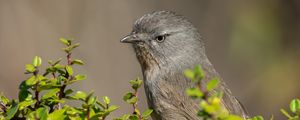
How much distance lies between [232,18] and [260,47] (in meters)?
0.86

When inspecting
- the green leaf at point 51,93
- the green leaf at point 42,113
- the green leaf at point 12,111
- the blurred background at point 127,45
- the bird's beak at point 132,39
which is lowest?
the blurred background at point 127,45

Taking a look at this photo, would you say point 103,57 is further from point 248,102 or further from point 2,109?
point 2,109

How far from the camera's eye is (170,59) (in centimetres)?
620

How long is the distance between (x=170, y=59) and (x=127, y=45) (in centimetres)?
352

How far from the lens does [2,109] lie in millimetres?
3465

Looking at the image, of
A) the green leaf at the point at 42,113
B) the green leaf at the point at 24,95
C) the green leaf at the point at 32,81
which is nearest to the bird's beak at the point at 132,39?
the green leaf at the point at 24,95

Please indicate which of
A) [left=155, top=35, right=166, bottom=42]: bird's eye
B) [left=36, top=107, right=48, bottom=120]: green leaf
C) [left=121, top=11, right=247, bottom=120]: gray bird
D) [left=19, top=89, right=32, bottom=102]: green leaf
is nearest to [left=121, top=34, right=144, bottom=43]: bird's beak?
[left=121, top=11, right=247, bottom=120]: gray bird

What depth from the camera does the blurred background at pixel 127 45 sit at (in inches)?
356

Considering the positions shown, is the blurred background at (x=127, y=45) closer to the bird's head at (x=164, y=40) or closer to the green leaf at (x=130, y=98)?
the bird's head at (x=164, y=40)

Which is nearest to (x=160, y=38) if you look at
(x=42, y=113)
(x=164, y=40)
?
(x=164, y=40)

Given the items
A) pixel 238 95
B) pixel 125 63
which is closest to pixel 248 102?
pixel 238 95

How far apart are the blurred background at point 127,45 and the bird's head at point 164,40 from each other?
3078 mm

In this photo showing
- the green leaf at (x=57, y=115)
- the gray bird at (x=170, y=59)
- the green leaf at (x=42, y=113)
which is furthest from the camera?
the gray bird at (x=170, y=59)

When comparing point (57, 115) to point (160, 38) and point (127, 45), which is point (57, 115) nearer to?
point (160, 38)
